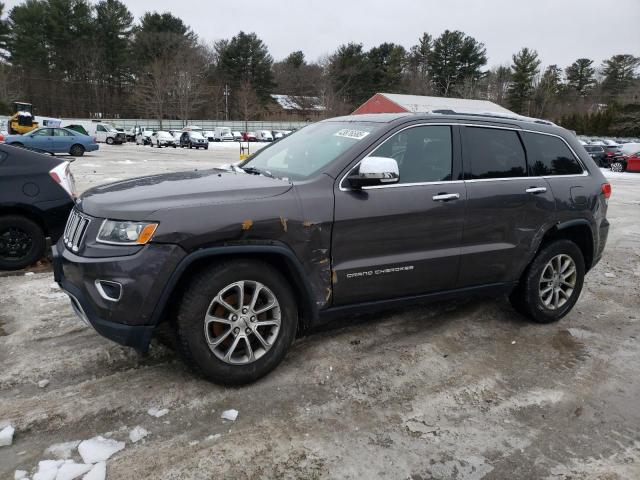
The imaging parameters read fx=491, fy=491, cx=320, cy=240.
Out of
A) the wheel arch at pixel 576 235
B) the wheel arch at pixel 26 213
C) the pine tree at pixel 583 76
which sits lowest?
the wheel arch at pixel 26 213

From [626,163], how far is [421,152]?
27629 mm

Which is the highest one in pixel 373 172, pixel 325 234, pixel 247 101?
pixel 247 101

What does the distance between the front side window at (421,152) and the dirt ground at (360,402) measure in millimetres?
1339

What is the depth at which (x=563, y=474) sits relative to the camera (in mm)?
2521

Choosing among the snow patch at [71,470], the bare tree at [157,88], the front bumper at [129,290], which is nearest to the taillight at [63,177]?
the front bumper at [129,290]

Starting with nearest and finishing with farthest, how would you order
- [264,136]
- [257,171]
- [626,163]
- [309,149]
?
[257,171] → [309,149] → [626,163] → [264,136]

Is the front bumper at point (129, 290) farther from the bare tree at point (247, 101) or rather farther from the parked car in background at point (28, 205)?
the bare tree at point (247, 101)

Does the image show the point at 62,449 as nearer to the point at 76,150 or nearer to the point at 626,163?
the point at 76,150

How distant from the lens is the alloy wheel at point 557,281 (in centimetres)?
434

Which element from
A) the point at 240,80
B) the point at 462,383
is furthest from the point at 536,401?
the point at 240,80

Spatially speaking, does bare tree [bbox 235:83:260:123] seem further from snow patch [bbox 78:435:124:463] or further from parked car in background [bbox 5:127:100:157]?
snow patch [bbox 78:435:124:463]

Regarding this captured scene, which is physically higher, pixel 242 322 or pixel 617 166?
pixel 242 322

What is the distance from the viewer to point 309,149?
3.82m

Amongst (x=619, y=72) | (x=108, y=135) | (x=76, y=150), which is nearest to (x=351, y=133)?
(x=76, y=150)
